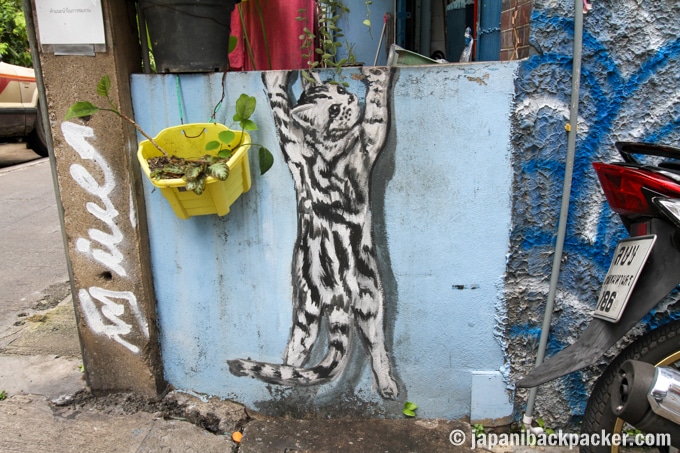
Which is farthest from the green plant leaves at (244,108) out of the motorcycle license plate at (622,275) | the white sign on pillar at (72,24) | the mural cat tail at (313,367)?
the motorcycle license plate at (622,275)

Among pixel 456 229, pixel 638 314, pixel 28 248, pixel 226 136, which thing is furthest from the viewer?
pixel 28 248

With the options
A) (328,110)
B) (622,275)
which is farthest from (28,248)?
(622,275)

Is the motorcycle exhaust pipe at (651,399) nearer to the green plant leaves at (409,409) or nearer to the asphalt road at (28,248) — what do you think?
the green plant leaves at (409,409)

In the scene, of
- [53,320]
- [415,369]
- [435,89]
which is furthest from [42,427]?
[435,89]

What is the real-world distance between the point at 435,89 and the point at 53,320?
316 centimetres

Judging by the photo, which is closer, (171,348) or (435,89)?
(435,89)

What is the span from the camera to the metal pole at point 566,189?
7.58 feet

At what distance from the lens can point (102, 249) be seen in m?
2.76

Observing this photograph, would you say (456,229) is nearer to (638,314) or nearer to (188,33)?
(638,314)

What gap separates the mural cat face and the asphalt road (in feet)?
8.90

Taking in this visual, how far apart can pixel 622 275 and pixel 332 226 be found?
129 cm

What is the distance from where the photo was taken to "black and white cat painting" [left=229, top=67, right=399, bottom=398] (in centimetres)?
255

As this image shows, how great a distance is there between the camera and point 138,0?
8.32 ft

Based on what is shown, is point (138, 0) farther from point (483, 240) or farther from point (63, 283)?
point (63, 283)
